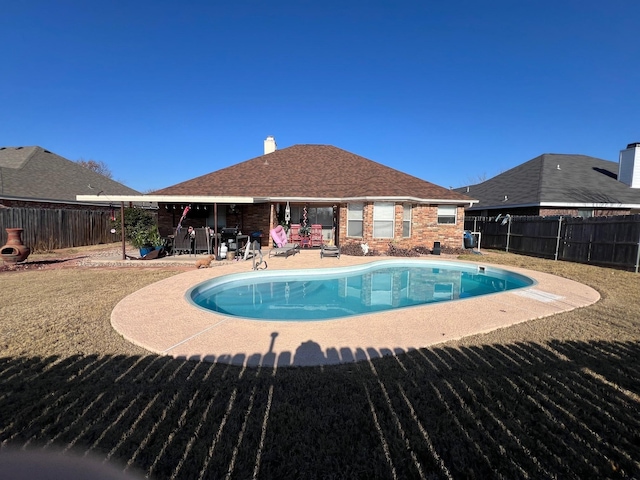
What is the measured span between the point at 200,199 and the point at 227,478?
10780 mm

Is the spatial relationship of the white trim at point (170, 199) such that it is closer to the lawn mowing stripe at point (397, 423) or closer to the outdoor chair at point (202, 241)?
the outdoor chair at point (202, 241)

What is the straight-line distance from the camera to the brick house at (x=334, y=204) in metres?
14.4

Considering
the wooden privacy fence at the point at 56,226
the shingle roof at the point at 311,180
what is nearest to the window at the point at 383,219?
the shingle roof at the point at 311,180

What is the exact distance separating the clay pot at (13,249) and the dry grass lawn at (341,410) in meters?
7.69

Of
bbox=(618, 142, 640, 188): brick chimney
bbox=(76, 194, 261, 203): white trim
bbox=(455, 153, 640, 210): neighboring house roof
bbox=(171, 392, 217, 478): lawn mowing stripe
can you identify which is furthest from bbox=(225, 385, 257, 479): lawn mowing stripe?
bbox=(618, 142, 640, 188): brick chimney

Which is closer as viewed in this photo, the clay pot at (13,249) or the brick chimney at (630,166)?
the clay pot at (13,249)

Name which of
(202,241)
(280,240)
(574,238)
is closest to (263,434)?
(280,240)

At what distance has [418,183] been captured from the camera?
52.3ft

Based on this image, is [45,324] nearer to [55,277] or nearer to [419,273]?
[55,277]

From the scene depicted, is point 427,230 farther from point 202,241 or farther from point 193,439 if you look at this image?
point 193,439

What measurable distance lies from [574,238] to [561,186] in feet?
23.1

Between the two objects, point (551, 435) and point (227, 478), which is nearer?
point (227, 478)

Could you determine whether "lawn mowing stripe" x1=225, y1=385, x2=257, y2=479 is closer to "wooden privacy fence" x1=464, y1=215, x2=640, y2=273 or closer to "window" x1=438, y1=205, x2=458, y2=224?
"wooden privacy fence" x1=464, y1=215, x2=640, y2=273

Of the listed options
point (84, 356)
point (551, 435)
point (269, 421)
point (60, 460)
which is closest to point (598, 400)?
point (551, 435)
